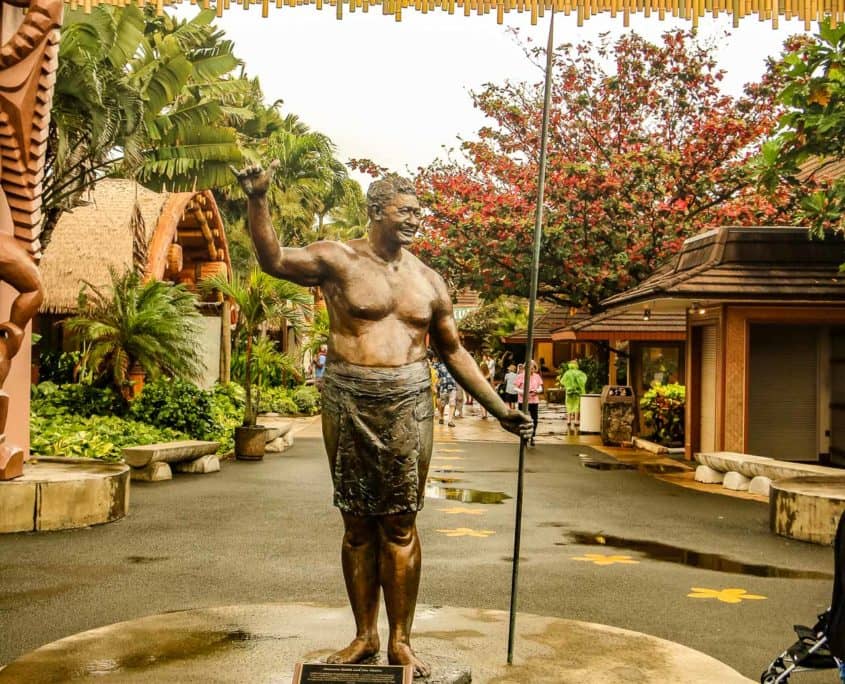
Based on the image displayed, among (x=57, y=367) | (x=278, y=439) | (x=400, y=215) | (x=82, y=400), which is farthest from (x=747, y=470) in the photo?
(x=57, y=367)

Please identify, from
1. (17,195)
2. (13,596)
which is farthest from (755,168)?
(13,596)

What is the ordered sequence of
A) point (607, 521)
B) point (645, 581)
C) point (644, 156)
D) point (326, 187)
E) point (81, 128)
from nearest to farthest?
1. point (645, 581)
2. point (607, 521)
3. point (81, 128)
4. point (644, 156)
5. point (326, 187)

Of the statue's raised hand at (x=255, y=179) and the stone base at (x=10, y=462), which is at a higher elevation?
the statue's raised hand at (x=255, y=179)

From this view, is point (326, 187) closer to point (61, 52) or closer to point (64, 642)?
point (61, 52)

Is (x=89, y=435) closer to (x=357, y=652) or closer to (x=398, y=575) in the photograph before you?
(x=357, y=652)

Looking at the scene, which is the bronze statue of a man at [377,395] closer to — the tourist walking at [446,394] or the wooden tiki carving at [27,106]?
the wooden tiki carving at [27,106]

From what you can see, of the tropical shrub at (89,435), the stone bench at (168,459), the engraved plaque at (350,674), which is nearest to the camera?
the engraved plaque at (350,674)

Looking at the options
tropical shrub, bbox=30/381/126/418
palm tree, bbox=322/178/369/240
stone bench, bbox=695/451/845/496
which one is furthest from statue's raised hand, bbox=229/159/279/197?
palm tree, bbox=322/178/369/240

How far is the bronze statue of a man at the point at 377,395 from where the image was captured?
434cm

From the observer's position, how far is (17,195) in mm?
7309

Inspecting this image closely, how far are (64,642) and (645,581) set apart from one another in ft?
14.4

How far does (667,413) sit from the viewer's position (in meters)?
19.7

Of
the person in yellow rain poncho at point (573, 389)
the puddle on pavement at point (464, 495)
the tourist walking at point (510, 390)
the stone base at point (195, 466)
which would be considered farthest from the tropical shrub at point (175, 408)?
the person in yellow rain poncho at point (573, 389)

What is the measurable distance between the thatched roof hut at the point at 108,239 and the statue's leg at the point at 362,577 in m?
14.5
